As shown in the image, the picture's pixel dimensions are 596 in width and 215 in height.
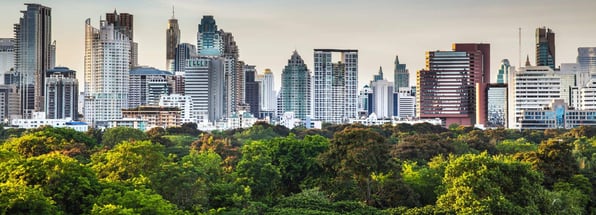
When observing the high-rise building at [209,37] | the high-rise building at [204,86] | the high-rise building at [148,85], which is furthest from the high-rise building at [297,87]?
the high-rise building at [148,85]

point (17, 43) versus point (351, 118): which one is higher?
point (17, 43)

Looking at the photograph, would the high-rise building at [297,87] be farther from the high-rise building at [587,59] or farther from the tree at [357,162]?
the tree at [357,162]

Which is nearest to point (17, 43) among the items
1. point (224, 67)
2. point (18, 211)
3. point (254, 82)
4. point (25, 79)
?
point (25, 79)

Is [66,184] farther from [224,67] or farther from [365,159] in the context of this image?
[224,67]

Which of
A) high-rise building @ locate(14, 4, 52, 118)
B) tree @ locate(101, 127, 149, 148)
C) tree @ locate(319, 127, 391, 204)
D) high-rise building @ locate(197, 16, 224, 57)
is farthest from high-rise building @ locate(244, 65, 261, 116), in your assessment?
tree @ locate(319, 127, 391, 204)

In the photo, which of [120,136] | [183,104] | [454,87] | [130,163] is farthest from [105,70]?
[130,163]

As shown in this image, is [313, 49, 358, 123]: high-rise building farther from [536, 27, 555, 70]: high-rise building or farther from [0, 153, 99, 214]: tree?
[0, 153, 99, 214]: tree

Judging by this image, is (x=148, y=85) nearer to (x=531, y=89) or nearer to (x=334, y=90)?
(x=334, y=90)
